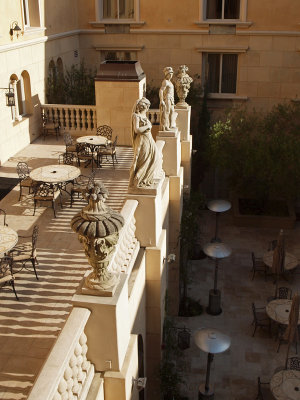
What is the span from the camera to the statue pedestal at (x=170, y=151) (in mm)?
14203

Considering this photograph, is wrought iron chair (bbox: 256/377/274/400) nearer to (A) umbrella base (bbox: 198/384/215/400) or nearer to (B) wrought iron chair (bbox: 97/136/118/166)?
(A) umbrella base (bbox: 198/384/215/400)

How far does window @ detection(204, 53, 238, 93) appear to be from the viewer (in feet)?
82.8

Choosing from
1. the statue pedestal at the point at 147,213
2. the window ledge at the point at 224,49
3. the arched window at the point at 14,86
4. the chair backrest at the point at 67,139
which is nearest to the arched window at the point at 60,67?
the arched window at the point at 14,86

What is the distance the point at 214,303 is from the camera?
17203mm

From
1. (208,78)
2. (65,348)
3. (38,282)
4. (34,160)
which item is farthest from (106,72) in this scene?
(65,348)

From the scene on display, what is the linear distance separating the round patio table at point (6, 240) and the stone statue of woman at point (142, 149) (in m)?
2.66

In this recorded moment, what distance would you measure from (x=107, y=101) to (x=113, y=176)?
4.68 meters

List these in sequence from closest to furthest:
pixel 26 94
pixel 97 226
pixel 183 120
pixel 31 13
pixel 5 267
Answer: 1. pixel 97 226
2. pixel 5 267
3. pixel 183 120
4. pixel 26 94
5. pixel 31 13

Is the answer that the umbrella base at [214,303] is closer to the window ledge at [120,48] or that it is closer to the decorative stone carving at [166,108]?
the decorative stone carving at [166,108]

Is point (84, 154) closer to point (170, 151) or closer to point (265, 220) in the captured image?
point (170, 151)

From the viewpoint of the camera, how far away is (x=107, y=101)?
1983 centimetres

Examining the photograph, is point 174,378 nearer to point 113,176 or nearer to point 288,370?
point 288,370

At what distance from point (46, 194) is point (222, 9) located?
51.3ft

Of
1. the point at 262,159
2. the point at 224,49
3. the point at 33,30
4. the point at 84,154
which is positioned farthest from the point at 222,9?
the point at 84,154
